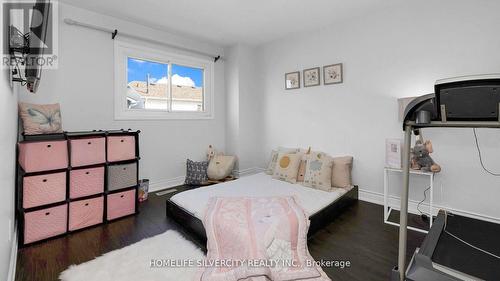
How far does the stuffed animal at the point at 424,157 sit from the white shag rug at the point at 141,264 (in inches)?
93.4

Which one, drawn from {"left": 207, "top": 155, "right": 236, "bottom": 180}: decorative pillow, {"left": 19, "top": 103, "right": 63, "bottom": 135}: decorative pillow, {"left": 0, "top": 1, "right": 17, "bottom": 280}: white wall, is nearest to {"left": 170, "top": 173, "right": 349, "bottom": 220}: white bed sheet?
{"left": 207, "top": 155, "right": 236, "bottom": 180}: decorative pillow

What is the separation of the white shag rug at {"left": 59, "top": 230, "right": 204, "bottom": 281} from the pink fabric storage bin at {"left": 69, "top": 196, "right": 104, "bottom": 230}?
27.4 inches

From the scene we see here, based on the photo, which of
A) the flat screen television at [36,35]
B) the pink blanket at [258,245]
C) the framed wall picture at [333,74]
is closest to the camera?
the flat screen television at [36,35]

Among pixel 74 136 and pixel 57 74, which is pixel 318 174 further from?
pixel 57 74

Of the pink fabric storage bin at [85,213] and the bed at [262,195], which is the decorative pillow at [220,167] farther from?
the pink fabric storage bin at [85,213]

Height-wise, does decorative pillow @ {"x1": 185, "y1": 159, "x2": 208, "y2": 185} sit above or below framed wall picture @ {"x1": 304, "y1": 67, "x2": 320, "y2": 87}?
below

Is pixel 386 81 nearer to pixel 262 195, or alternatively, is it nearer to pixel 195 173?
pixel 262 195

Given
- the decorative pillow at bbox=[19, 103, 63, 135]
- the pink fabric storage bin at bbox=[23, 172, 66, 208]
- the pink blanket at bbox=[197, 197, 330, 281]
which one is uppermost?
the decorative pillow at bbox=[19, 103, 63, 135]

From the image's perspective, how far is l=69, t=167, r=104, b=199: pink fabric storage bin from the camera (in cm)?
237

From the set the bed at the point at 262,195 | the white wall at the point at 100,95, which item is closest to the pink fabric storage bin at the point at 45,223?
the bed at the point at 262,195

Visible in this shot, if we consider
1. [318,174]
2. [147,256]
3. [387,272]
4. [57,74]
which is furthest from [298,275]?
[57,74]

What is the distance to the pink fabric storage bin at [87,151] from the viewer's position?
239cm

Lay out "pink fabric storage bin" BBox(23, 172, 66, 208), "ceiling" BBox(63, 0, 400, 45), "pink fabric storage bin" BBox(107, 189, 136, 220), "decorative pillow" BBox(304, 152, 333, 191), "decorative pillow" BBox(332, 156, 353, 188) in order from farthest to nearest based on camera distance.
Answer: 1. "decorative pillow" BBox(332, 156, 353, 188)
2. "decorative pillow" BBox(304, 152, 333, 191)
3. "ceiling" BBox(63, 0, 400, 45)
4. "pink fabric storage bin" BBox(107, 189, 136, 220)
5. "pink fabric storage bin" BBox(23, 172, 66, 208)

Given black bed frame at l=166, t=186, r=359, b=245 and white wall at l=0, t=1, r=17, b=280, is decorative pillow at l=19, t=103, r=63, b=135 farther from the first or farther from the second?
black bed frame at l=166, t=186, r=359, b=245
